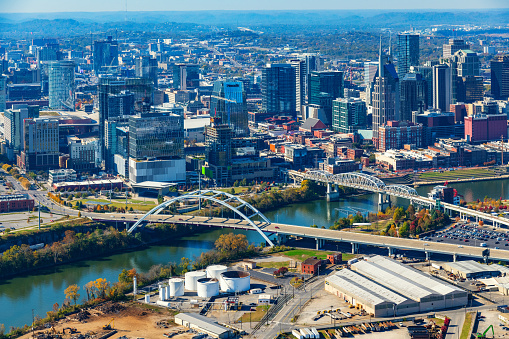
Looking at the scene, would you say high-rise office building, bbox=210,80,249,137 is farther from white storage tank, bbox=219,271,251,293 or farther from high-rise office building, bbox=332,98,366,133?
white storage tank, bbox=219,271,251,293

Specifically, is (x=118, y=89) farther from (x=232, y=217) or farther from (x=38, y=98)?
(x=38, y=98)

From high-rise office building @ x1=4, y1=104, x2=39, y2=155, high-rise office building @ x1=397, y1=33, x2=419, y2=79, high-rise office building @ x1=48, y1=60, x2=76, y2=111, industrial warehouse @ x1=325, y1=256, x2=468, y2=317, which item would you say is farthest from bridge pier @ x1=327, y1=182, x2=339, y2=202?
high-rise office building @ x1=48, y1=60, x2=76, y2=111

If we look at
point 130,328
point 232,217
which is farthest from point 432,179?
point 130,328

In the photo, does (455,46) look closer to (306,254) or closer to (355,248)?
(355,248)

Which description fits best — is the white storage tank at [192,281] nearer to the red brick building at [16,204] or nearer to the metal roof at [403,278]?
the metal roof at [403,278]

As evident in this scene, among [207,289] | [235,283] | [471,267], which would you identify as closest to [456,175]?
[471,267]

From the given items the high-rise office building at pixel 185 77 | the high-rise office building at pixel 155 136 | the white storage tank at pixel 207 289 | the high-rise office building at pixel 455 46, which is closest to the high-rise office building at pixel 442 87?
the high-rise office building at pixel 455 46
